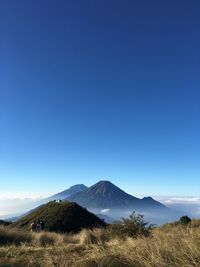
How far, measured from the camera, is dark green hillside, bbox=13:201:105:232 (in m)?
66.6

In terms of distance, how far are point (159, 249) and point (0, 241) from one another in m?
14.5

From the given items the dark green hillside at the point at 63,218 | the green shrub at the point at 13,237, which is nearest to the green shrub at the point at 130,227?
the green shrub at the point at 13,237

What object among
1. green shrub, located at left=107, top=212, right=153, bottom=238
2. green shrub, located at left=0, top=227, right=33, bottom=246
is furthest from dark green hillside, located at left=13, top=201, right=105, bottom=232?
Result: green shrub, located at left=107, top=212, right=153, bottom=238

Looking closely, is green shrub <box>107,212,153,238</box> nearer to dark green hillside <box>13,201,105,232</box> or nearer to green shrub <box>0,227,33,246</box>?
green shrub <box>0,227,33,246</box>

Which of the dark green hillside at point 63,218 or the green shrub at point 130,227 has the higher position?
the dark green hillside at point 63,218

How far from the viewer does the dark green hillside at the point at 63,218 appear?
66.6 m

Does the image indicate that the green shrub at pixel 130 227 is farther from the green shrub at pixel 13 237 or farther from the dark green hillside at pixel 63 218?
the dark green hillside at pixel 63 218

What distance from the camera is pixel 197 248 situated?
8.88 meters

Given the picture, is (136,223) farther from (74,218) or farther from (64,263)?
(74,218)

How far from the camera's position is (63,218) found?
231 feet

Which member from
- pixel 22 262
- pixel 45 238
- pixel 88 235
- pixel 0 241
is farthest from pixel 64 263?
pixel 45 238

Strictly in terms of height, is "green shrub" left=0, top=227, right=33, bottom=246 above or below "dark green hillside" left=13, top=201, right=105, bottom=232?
below

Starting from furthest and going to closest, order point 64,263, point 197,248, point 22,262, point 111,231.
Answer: point 111,231, point 22,262, point 64,263, point 197,248

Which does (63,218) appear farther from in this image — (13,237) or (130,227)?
(130,227)
